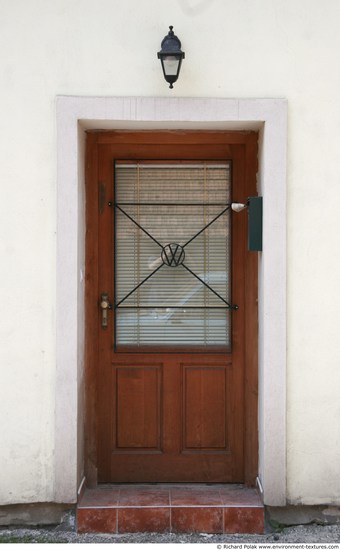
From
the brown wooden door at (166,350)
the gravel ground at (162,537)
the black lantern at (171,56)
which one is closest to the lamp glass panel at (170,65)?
the black lantern at (171,56)

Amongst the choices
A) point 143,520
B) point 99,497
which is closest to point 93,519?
point 99,497

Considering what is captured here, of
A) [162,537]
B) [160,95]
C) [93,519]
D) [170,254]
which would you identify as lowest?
[162,537]

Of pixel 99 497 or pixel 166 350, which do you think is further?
pixel 166 350

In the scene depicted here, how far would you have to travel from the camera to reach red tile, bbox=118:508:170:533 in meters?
4.63

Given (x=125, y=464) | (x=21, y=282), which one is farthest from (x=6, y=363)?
(x=125, y=464)

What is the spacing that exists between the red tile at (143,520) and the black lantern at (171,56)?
9.42ft

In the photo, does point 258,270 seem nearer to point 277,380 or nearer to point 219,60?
point 277,380

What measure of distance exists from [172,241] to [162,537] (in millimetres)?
2051

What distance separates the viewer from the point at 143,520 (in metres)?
4.64

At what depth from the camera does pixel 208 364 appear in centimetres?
506

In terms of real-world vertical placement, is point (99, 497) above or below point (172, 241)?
below

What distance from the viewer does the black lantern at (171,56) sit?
14.3 ft

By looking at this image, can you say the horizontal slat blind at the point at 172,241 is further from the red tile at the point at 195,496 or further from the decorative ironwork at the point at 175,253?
the red tile at the point at 195,496

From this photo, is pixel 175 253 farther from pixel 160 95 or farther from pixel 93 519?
pixel 93 519
